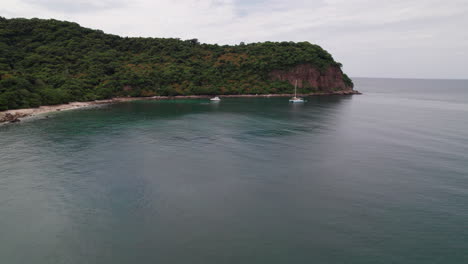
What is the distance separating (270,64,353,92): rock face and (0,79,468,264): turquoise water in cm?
11924

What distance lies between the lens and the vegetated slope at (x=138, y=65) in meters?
127

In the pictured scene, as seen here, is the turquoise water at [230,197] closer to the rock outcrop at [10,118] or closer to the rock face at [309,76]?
the rock outcrop at [10,118]

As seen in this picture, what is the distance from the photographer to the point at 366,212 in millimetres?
30516

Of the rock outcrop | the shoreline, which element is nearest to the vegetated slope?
→ the shoreline

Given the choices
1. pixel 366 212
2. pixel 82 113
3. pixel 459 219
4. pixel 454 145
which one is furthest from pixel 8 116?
pixel 454 145

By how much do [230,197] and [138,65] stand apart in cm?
14694

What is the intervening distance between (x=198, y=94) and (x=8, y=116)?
9296 cm

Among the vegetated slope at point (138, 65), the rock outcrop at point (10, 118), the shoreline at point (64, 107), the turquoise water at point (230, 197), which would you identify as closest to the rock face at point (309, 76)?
the vegetated slope at point (138, 65)

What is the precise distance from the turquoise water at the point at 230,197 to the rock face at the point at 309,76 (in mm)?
119236

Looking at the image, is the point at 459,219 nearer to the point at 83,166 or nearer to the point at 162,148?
the point at 162,148

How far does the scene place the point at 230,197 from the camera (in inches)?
1337

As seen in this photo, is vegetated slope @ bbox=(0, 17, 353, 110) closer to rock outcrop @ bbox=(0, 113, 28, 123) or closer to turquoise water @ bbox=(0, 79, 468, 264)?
rock outcrop @ bbox=(0, 113, 28, 123)

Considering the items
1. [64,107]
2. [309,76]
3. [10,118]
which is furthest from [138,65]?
[309,76]

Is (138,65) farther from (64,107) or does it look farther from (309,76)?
(309,76)
